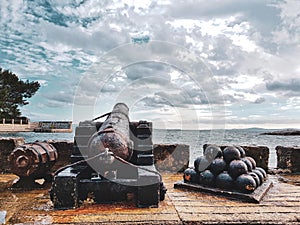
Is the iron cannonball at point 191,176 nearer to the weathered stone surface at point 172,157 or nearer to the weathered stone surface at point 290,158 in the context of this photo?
the weathered stone surface at point 172,157

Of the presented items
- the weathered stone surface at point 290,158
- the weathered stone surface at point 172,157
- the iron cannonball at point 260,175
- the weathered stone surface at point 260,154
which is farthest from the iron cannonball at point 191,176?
the weathered stone surface at point 290,158

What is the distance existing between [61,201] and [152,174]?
1227 mm

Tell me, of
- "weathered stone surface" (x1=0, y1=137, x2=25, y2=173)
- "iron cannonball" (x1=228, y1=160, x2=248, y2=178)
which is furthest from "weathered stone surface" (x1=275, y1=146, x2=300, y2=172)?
"weathered stone surface" (x1=0, y1=137, x2=25, y2=173)

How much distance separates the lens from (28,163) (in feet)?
17.2

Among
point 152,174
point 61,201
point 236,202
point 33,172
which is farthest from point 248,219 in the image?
point 33,172

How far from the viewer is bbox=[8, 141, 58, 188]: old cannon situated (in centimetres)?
523

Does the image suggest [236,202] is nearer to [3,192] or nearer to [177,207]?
[177,207]

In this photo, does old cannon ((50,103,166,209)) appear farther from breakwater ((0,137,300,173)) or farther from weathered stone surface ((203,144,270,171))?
weathered stone surface ((203,144,270,171))

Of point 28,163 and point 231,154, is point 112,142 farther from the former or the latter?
point 231,154

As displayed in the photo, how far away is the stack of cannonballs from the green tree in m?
35.4

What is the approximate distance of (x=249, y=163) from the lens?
5129 mm

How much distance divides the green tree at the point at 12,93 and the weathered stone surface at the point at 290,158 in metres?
34.7

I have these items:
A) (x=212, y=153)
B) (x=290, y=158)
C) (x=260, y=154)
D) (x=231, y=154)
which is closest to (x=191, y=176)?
(x=212, y=153)

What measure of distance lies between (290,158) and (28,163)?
5.61 metres
